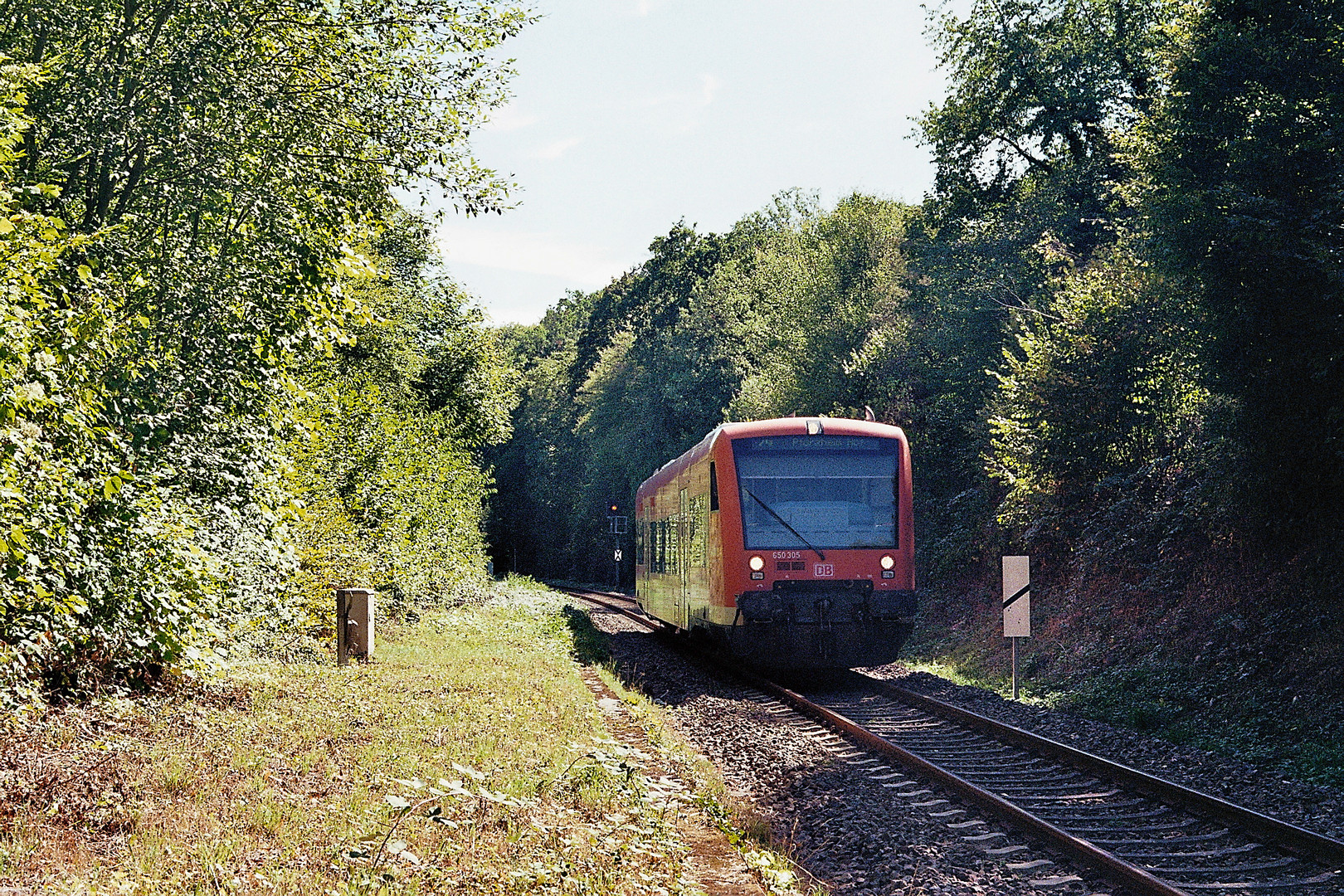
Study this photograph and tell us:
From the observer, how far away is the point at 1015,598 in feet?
48.0

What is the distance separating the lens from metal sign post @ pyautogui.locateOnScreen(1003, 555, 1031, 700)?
1454cm

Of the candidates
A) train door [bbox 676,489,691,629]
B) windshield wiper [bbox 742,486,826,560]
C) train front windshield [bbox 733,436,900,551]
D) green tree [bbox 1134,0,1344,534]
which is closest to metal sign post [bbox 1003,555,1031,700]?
train front windshield [bbox 733,436,900,551]

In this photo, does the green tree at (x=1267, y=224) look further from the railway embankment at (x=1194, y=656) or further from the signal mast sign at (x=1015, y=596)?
the signal mast sign at (x=1015, y=596)

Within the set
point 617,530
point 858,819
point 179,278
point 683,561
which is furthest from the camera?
point 617,530

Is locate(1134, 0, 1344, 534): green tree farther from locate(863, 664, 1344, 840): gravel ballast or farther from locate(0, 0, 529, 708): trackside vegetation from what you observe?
locate(0, 0, 529, 708): trackside vegetation

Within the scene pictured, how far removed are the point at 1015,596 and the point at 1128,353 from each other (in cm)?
645

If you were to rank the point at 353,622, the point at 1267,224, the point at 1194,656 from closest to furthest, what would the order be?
the point at 1267,224 → the point at 1194,656 → the point at 353,622

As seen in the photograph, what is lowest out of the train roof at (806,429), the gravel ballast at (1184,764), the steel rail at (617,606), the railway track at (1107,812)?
the steel rail at (617,606)

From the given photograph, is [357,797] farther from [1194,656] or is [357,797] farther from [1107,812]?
[1194,656]

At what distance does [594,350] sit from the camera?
78.1 meters

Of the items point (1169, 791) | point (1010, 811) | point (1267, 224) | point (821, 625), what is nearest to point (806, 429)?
point (821, 625)

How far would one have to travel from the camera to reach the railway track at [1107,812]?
666cm

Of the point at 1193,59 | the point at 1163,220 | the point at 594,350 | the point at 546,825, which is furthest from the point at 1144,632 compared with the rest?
the point at 594,350

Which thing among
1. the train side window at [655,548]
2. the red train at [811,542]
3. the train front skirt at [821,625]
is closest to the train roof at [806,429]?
the red train at [811,542]
